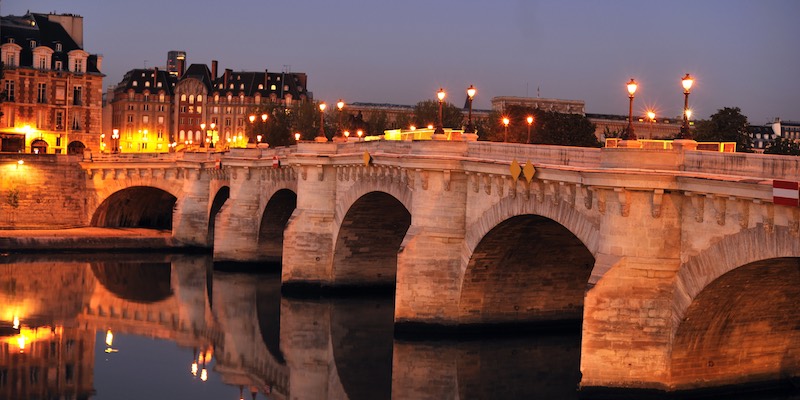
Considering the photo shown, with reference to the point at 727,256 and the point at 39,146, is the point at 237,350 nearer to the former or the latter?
the point at 727,256

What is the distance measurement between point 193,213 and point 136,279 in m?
15.3

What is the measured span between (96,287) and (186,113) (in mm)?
117850

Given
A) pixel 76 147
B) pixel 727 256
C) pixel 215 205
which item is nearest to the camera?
pixel 727 256

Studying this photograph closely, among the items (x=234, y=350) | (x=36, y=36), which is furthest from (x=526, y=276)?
(x=36, y=36)

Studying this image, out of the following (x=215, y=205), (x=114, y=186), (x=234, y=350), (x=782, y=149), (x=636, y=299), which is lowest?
(x=234, y=350)

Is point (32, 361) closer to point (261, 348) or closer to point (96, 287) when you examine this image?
point (261, 348)

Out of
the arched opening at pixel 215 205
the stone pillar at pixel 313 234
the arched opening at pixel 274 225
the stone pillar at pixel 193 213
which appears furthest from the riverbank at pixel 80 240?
the stone pillar at pixel 313 234

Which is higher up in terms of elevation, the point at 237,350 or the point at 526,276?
the point at 526,276

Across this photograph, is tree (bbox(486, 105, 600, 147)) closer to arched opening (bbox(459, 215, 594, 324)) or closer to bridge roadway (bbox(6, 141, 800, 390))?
bridge roadway (bbox(6, 141, 800, 390))

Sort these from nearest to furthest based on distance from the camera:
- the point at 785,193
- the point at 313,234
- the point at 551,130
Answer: the point at 785,193 → the point at 313,234 → the point at 551,130

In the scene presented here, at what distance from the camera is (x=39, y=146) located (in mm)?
106438

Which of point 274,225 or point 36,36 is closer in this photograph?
point 274,225

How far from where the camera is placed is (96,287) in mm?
56750

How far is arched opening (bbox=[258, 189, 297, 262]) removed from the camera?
Answer: 212ft
